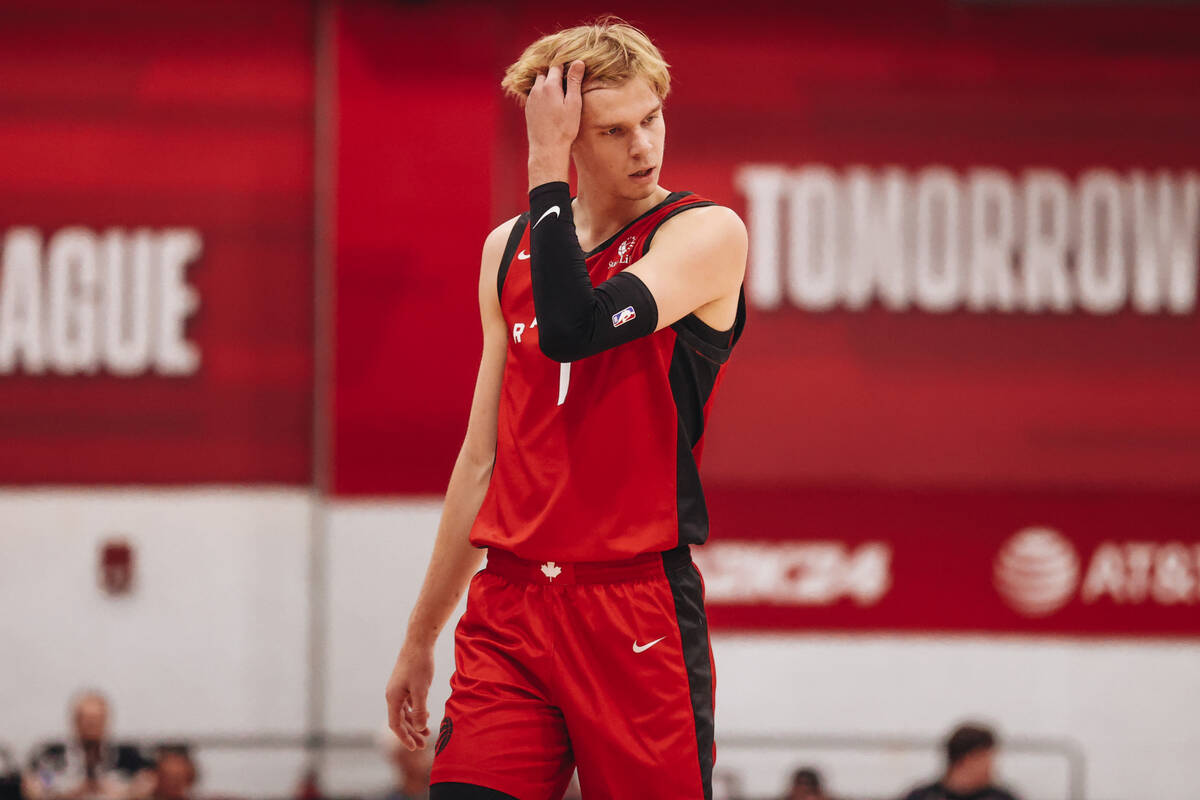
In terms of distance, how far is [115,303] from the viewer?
25.5ft

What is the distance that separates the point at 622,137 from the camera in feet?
8.54

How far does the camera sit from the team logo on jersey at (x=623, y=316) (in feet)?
7.95

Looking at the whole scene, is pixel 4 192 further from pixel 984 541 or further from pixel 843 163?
pixel 984 541

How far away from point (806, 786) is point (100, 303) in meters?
4.71

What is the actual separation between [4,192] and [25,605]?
7.68ft

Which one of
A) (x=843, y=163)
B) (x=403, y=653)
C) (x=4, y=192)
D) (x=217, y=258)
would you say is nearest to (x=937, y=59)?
(x=843, y=163)

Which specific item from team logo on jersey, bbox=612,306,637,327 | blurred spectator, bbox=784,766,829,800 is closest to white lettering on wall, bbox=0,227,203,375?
blurred spectator, bbox=784,766,829,800

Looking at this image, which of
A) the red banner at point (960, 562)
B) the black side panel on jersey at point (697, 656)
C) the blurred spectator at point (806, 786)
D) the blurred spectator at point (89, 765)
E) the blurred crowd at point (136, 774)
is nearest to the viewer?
the black side panel on jersey at point (697, 656)

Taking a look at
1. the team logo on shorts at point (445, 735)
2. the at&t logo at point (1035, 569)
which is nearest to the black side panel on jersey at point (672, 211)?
the team logo on shorts at point (445, 735)

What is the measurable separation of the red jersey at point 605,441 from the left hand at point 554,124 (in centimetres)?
23

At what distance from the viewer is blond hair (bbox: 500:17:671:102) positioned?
101 inches

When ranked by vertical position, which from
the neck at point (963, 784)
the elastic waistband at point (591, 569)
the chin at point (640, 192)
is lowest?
the neck at point (963, 784)

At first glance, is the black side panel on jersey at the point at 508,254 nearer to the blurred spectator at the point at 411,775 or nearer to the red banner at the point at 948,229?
the blurred spectator at the point at 411,775

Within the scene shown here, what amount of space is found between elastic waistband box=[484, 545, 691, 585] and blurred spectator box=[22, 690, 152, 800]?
16.8 ft
